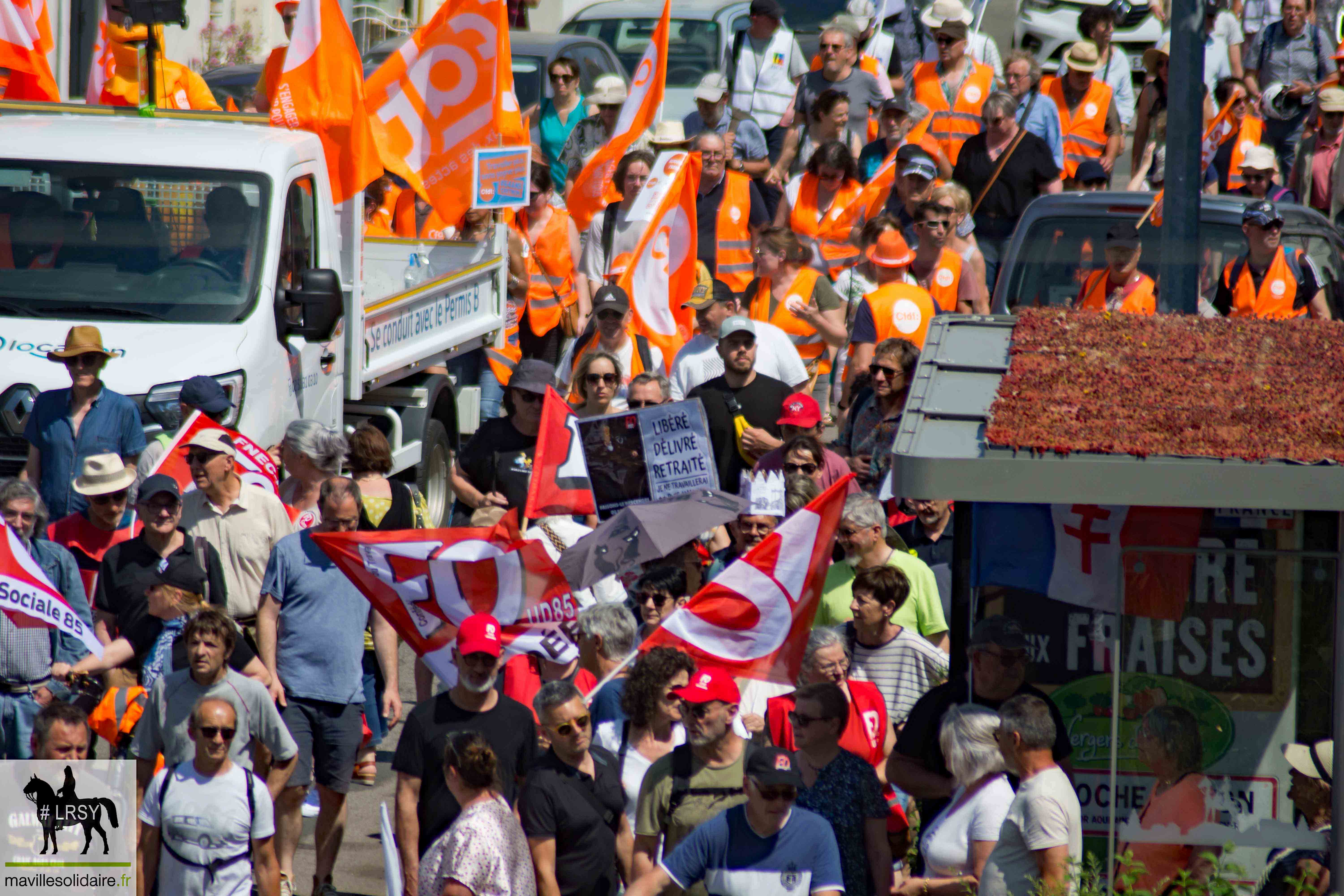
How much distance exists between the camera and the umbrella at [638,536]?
330 inches

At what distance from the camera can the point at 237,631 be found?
24.6ft

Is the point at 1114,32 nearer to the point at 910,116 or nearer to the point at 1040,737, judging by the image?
the point at 910,116

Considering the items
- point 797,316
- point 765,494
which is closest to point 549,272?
point 797,316

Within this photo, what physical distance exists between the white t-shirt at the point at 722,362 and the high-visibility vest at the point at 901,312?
0.53 metres

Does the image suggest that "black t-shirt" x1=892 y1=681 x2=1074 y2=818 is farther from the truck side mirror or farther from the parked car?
the parked car

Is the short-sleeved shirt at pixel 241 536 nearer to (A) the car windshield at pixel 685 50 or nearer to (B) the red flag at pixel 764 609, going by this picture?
(B) the red flag at pixel 764 609

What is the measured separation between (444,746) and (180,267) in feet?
14.6

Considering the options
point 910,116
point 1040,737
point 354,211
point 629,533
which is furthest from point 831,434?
point 1040,737

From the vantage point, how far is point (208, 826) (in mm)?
6879

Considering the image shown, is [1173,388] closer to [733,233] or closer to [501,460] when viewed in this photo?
[501,460]

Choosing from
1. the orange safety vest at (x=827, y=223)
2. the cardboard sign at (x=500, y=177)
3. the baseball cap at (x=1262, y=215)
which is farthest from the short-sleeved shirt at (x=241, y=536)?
the orange safety vest at (x=827, y=223)

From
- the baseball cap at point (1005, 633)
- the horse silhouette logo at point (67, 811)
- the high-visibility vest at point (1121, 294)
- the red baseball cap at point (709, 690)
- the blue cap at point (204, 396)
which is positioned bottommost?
the horse silhouette logo at point (67, 811)

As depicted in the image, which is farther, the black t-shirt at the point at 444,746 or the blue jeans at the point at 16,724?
the blue jeans at the point at 16,724

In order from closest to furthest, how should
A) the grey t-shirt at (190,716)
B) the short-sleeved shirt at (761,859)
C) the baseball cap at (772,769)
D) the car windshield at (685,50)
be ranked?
the baseball cap at (772,769) < the short-sleeved shirt at (761,859) < the grey t-shirt at (190,716) < the car windshield at (685,50)
